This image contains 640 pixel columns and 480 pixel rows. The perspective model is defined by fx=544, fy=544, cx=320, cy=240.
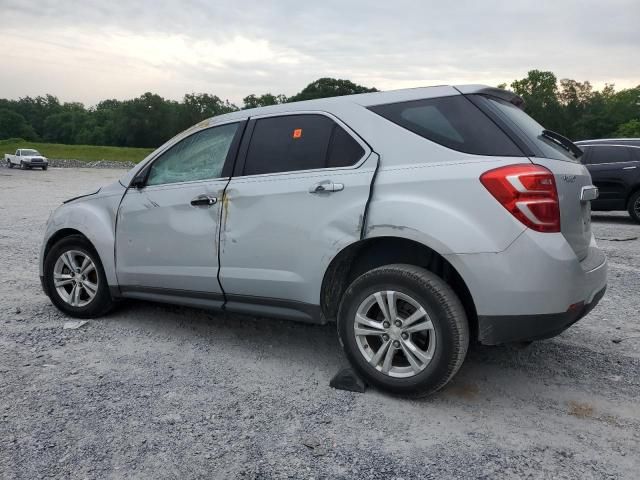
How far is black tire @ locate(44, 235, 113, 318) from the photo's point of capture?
4.67 metres

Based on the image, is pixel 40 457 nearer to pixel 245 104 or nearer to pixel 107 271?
pixel 107 271

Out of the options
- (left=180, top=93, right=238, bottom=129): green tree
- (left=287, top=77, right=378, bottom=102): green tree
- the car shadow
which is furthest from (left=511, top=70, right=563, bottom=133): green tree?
the car shadow

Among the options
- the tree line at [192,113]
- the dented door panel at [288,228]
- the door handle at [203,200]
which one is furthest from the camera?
the tree line at [192,113]

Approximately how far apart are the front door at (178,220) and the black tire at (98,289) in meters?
0.26

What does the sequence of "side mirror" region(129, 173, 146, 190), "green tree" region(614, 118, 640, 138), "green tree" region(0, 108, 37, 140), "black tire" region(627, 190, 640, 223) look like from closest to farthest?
"side mirror" region(129, 173, 146, 190)
"black tire" region(627, 190, 640, 223)
"green tree" region(614, 118, 640, 138)
"green tree" region(0, 108, 37, 140)

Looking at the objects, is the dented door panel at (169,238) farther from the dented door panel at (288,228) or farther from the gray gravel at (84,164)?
the gray gravel at (84,164)

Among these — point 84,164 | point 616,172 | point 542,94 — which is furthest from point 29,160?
point 542,94

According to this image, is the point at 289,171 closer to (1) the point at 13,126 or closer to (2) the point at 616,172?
(2) the point at 616,172

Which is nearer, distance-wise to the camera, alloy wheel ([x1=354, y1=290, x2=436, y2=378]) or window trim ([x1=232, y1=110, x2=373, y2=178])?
alloy wheel ([x1=354, y1=290, x2=436, y2=378])

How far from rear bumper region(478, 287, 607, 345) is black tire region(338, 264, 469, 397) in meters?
0.12

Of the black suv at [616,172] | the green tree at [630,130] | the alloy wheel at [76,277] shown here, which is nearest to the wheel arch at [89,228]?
the alloy wheel at [76,277]

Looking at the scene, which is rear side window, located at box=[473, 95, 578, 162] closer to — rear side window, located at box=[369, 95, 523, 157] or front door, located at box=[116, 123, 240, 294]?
rear side window, located at box=[369, 95, 523, 157]

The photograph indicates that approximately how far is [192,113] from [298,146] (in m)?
97.6

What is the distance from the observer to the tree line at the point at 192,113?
242ft
